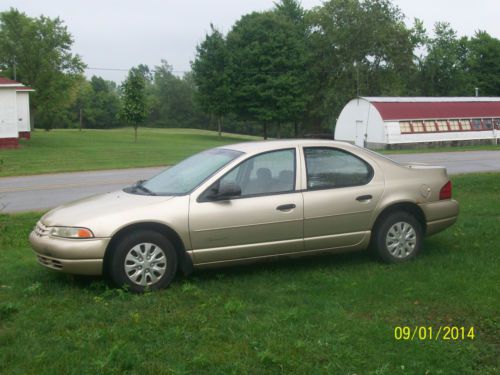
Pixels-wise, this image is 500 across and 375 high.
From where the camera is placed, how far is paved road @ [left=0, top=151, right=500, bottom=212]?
45.3 ft

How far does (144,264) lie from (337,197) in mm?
2262

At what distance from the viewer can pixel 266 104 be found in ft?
194

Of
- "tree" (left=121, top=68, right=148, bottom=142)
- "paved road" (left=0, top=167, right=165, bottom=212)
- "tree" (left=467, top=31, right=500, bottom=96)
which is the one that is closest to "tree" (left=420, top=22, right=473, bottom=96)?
"tree" (left=467, top=31, right=500, bottom=96)

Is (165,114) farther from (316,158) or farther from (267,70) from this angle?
(316,158)

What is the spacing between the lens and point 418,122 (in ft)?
140

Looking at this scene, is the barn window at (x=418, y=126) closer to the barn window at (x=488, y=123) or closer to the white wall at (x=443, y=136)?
the white wall at (x=443, y=136)

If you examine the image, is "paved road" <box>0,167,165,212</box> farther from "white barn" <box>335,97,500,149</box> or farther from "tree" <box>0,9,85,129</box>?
"tree" <box>0,9,85,129</box>

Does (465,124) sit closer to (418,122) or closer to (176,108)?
(418,122)

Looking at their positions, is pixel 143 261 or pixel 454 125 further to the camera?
pixel 454 125

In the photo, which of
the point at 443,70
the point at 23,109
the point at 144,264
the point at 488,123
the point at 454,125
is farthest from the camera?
the point at 443,70

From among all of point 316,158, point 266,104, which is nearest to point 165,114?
point 266,104

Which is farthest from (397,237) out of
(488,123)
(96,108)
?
(96,108)

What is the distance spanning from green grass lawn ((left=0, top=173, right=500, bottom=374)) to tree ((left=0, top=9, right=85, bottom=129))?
2050 inches

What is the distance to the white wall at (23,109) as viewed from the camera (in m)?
40.3
